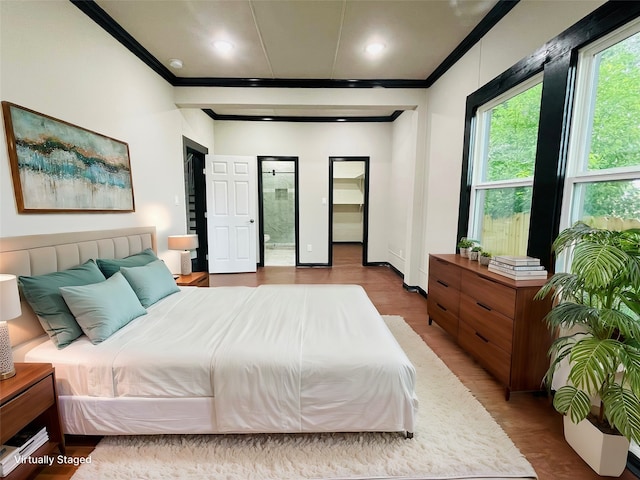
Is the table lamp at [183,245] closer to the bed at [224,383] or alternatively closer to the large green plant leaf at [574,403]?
the bed at [224,383]

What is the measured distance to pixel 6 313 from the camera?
1.24 m

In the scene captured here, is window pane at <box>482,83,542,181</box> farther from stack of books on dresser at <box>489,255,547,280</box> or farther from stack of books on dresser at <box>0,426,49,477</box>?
stack of books on dresser at <box>0,426,49,477</box>

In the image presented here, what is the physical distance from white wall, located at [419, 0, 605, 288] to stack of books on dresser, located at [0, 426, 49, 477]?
3.64m

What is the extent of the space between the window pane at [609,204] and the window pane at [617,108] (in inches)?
4.6

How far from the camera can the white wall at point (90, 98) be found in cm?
166

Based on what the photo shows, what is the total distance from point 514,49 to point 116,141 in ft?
11.6

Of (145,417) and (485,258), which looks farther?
(485,258)

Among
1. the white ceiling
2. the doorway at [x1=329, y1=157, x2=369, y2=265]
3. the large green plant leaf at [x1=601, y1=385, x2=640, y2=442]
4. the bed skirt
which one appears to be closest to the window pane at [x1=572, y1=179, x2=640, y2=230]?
the large green plant leaf at [x1=601, y1=385, x2=640, y2=442]

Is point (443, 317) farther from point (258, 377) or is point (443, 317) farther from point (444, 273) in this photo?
point (258, 377)

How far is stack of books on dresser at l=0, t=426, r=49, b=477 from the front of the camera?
1.19m

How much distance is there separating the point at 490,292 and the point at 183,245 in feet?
10.3

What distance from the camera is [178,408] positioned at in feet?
4.70

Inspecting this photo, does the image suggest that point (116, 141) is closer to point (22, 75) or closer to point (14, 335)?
point (22, 75)

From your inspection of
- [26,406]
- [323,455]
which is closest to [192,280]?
[26,406]
